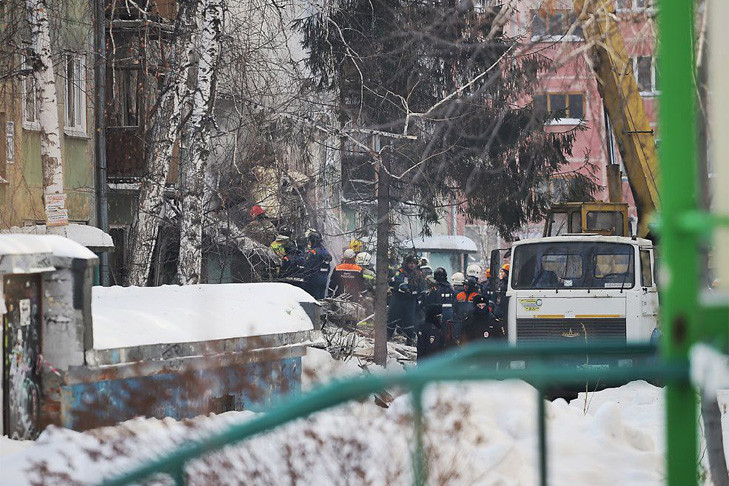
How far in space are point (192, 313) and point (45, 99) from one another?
5114 millimetres

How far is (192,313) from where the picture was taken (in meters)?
8.86

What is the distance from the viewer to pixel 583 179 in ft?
72.6

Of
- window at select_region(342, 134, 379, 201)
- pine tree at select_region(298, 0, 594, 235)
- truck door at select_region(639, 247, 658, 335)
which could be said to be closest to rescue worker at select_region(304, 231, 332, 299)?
pine tree at select_region(298, 0, 594, 235)

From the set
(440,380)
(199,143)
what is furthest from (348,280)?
(440,380)

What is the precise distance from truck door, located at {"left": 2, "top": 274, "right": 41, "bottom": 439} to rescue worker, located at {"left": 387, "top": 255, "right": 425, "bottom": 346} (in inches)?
481

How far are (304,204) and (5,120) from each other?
482 cm

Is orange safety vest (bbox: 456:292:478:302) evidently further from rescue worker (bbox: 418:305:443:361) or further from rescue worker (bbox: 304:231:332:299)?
rescue worker (bbox: 304:231:332:299)

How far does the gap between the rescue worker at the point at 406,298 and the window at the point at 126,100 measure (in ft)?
19.1

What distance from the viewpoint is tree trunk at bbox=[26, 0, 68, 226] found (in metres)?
12.8

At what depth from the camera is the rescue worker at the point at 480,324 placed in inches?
629

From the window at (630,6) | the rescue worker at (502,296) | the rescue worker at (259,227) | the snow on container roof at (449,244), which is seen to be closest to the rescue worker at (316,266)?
the rescue worker at (259,227)

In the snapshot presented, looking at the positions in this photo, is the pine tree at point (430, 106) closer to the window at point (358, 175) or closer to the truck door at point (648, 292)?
the window at point (358, 175)

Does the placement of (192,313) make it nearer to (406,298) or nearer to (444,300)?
(444,300)

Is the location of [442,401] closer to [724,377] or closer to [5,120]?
[724,377]
